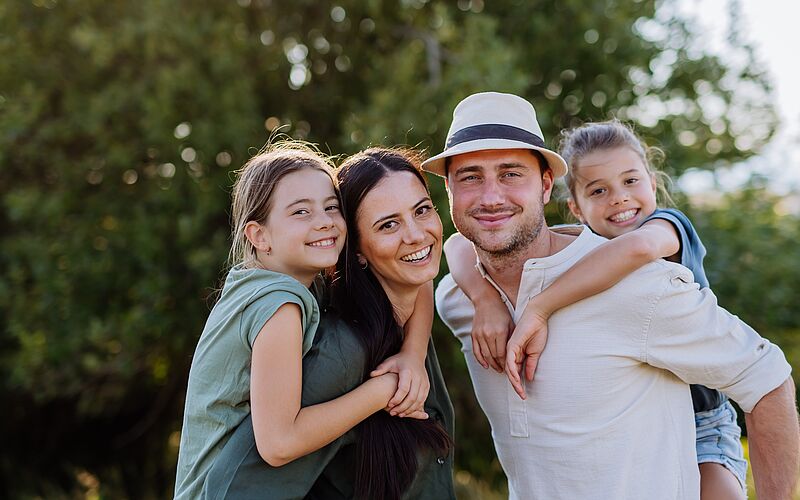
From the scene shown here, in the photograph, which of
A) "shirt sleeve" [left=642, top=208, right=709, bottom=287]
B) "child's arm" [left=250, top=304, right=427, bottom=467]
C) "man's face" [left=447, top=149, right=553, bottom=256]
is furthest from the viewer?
"shirt sleeve" [left=642, top=208, right=709, bottom=287]

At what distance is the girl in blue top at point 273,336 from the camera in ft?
7.13

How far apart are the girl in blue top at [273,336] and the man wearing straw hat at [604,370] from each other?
15.8 inches

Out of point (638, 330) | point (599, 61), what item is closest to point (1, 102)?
point (599, 61)

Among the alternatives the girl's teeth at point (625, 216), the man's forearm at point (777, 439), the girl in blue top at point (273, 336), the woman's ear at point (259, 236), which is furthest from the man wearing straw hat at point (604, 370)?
the woman's ear at point (259, 236)

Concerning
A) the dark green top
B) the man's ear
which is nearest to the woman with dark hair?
the dark green top

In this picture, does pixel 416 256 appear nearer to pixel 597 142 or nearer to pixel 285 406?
pixel 285 406

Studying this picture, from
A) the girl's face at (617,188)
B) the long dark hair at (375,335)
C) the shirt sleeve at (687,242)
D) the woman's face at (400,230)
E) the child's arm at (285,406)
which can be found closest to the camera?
the child's arm at (285,406)

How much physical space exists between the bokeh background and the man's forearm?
2865 mm

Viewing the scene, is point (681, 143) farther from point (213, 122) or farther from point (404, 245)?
point (404, 245)

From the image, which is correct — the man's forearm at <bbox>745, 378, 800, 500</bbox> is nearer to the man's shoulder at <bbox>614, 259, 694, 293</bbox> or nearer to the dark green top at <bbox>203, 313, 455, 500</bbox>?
Answer: the man's shoulder at <bbox>614, 259, 694, 293</bbox>

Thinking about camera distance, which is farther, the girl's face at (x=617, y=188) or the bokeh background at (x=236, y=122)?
the bokeh background at (x=236, y=122)

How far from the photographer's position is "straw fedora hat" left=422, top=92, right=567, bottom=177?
2635mm

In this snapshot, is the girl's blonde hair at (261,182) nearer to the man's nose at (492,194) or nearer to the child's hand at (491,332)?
the man's nose at (492,194)

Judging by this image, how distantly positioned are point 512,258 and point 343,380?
76 cm
